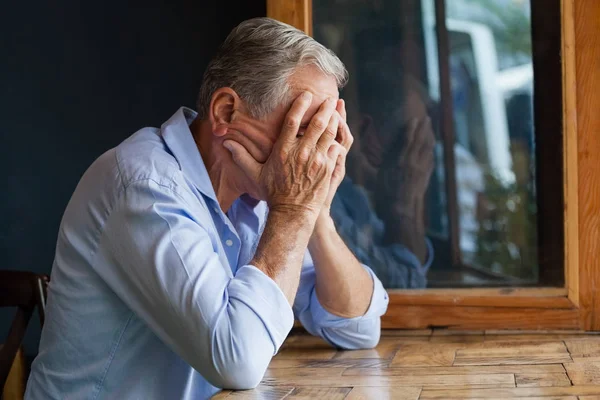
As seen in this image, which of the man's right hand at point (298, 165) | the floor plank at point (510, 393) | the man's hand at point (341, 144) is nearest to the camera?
the floor plank at point (510, 393)

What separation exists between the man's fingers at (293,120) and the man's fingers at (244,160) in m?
0.07

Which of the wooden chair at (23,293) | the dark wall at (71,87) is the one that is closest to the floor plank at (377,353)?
the wooden chair at (23,293)

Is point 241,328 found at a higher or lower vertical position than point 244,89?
lower

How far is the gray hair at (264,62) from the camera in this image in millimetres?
1408

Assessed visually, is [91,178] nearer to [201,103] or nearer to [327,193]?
[201,103]

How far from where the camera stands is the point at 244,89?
1.42 meters

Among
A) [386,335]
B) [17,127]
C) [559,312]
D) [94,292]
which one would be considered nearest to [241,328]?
[94,292]

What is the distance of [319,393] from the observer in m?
1.17

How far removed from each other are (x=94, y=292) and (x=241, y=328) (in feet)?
0.96

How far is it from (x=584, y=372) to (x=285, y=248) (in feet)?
1.63

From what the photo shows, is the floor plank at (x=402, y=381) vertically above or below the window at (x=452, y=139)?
below

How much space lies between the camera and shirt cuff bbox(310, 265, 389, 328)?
5.23 feet

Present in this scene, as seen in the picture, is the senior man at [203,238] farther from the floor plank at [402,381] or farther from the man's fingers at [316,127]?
the floor plank at [402,381]

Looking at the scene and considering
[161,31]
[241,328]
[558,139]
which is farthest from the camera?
[161,31]
